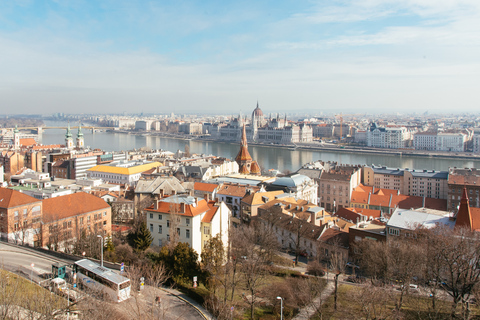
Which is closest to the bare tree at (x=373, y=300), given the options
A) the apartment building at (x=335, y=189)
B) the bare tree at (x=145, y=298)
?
the bare tree at (x=145, y=298)

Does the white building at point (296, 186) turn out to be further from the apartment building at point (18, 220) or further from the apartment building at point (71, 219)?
the apartment building at point (18, 220)

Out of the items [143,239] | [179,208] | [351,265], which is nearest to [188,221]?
[179,208]

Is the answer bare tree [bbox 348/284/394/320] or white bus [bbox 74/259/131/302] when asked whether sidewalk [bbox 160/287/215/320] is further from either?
bare tree [bbox 348/284/394/320]

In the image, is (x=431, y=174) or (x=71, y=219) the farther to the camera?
(x=431, y=174)

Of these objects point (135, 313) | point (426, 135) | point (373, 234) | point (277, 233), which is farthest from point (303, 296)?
point (426, 135)

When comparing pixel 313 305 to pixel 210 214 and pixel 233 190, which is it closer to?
pixel 210 214
